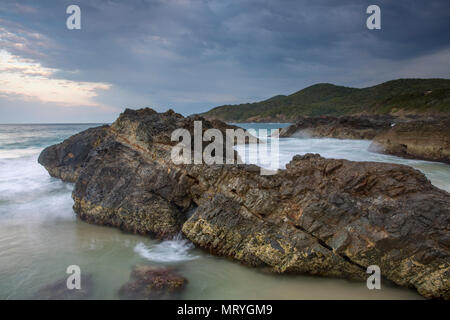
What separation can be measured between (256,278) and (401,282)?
247cm

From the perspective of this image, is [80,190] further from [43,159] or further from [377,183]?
[377,183]

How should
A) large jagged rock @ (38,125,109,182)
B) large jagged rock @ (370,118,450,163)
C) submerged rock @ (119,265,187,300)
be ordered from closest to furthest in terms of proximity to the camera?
1. submerged rock @ (119,265,187,300)
2. large jagged rock @ (38,125,109,182)
3. large jagged rock @ (370,118,450,163)

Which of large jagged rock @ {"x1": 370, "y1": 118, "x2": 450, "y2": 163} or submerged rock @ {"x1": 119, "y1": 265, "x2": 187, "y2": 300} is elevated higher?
large jagged rock @ {"x1": 370, "y1": 118, "x2": 450, "y2": 163}

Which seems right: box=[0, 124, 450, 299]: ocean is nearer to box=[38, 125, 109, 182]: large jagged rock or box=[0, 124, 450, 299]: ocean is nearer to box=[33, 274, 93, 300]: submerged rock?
box=[33, 274, 93, 300]: submerged rock

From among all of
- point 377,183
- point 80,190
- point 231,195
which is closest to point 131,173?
point 80,190

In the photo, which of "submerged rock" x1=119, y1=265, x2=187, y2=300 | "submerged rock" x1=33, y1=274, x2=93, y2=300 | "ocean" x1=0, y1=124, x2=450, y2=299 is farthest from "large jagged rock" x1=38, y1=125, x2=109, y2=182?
"submerged rock" x1=119, y1=265, x2=187, y2=300

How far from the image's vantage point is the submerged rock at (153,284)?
4.34 m

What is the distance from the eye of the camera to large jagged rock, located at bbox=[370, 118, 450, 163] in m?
12.1

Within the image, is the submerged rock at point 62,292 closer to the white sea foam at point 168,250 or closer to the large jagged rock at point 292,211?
the white sea foam at point 168,250

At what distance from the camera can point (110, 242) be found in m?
6.20

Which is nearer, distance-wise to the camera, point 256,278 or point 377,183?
point 256,278

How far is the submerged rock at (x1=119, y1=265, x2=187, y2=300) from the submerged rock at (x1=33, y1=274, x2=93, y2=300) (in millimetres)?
623

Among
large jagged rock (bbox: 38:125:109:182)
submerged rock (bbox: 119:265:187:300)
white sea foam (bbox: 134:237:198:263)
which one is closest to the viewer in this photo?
submerged rock (bbox: 119:265:187:300)

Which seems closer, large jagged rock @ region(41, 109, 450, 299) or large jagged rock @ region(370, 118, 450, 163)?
large jagged rock @ region(41, 109, 450, 299)
